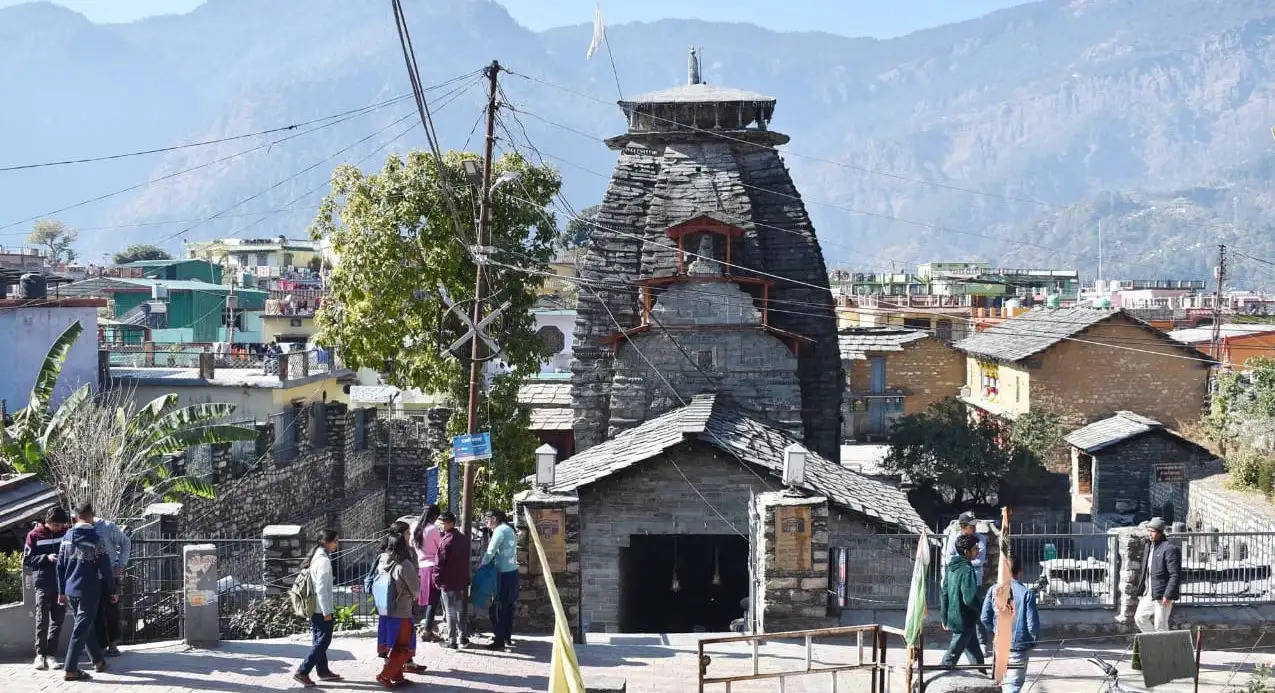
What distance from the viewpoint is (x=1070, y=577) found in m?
20.0

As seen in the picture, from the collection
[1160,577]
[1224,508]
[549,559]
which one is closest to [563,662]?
[549,559]

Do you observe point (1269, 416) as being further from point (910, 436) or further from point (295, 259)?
point (295, 259)

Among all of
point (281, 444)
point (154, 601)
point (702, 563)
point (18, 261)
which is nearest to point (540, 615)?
point (154, 601)

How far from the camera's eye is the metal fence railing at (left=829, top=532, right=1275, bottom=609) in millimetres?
18578

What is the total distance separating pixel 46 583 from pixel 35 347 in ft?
68.0

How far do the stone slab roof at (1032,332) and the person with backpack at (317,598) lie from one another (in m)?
32.4

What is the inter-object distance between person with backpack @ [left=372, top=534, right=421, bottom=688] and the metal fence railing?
20.0ft

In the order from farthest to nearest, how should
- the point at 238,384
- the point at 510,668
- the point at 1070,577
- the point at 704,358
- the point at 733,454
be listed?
the point at 238,384 → the point at 704,358 → the point at 733,454 → the point at 1070,577 → the point at 510,668

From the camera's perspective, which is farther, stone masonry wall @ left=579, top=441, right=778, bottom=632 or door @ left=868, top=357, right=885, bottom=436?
door @ left=868, top=357, right=885, bottom=436

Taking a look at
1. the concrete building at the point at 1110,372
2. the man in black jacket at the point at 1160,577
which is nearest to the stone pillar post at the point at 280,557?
the man in black jacket at the point at 1160,577

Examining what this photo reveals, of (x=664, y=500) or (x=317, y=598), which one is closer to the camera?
A: (x=317, y=598)

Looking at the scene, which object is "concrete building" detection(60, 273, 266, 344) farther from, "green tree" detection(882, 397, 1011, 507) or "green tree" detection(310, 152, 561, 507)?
"green tree" detection(882, 397, 1011, 507)

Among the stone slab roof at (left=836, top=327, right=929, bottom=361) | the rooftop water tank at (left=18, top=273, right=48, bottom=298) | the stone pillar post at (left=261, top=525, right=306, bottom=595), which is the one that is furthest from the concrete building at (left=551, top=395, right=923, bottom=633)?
the stone slab roof at (left=836, top=327, right=929, bottom=361)

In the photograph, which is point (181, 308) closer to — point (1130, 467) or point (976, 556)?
point (1130, 467)
